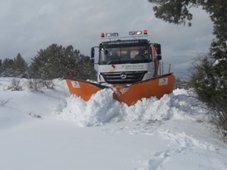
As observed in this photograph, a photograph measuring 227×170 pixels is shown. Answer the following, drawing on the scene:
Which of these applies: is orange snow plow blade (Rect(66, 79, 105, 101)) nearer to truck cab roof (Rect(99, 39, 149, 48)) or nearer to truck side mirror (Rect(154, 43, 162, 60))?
truck cab roof (Rect(99, 39, 149, 48))

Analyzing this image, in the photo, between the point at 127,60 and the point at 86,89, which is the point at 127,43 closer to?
the point at 127,60

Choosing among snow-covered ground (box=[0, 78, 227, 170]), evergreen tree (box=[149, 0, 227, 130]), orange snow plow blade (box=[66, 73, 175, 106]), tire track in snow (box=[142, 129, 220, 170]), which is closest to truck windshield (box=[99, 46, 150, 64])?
orange snow plow blade (box=[66, 73, 175, 106])

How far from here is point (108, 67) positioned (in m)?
12.9

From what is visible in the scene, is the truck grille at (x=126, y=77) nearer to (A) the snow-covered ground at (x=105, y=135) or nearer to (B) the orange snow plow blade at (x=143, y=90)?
(B) the orange snow plow blade at (x=143, y=90)

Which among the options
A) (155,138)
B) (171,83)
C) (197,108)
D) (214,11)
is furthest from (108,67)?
(155,138)

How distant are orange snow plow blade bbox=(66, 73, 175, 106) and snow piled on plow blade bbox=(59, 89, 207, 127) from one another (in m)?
0.20

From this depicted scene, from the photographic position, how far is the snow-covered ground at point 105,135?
20.4 feet

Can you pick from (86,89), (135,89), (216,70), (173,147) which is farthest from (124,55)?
(173,147)

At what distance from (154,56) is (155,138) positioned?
559 cm

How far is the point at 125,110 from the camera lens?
35.8 ft

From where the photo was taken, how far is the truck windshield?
508 inches

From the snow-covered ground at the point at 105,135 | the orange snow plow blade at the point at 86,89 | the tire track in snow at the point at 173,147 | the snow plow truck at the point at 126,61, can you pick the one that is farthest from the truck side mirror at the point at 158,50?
the tire track in snow at the point at 173,147

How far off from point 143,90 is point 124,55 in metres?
2.30

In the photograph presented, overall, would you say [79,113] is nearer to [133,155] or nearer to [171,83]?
[171,83]
